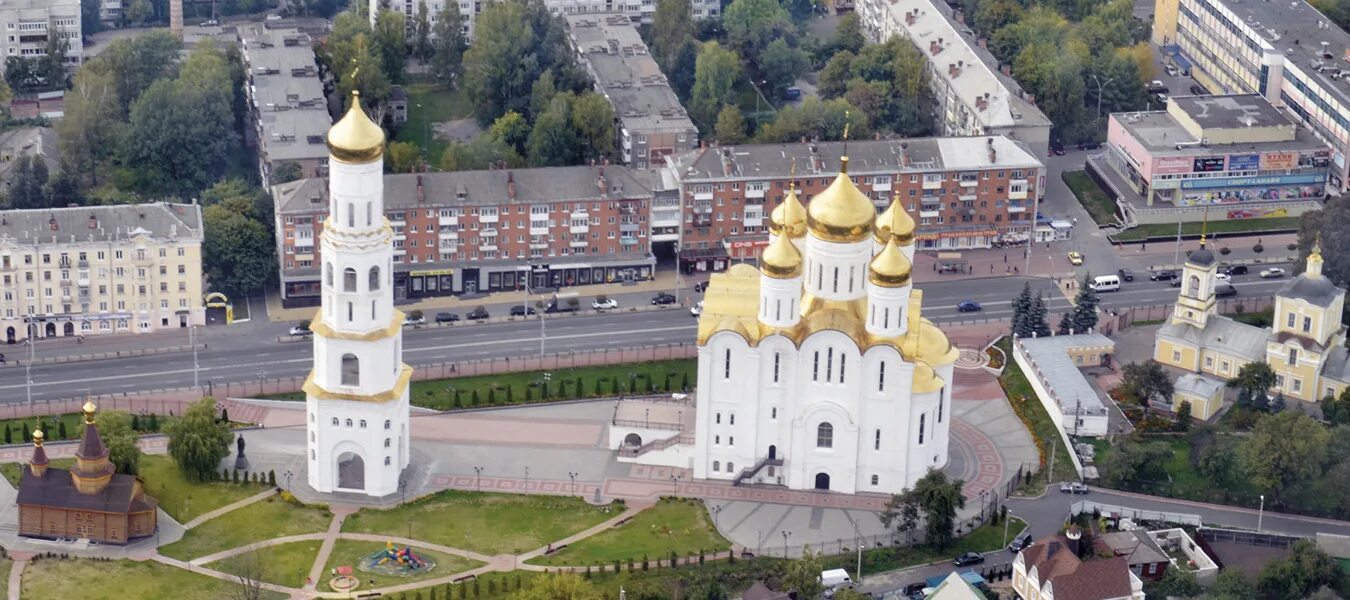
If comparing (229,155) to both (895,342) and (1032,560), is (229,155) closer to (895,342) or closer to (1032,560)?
(895,342)

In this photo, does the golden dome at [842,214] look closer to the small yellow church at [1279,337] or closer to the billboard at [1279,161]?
the small yellow church at [1279,337]

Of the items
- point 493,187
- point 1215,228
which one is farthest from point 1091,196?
point 493,187

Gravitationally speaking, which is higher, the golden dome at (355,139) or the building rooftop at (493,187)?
the golden dome at (355,139)

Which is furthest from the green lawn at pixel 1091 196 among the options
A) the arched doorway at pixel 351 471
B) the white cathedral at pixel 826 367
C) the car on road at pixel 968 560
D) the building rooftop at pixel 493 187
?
the arched doorway at pixel 351 471

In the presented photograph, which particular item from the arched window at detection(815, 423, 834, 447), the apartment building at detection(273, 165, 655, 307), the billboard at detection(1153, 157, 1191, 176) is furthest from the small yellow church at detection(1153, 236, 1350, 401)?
the apartment building at detection(273, 165, 655, 307)

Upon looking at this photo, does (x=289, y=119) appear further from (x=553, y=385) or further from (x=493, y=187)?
(x=553, y=385)

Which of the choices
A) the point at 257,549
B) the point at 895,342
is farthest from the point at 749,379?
the point at 257,549
